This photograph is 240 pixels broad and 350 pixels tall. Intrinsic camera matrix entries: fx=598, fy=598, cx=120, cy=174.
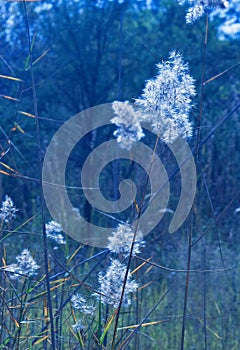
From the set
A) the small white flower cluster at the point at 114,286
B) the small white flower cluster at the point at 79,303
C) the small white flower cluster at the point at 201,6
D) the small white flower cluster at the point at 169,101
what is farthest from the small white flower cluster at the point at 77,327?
the small white flower cluster at the point at 201,6

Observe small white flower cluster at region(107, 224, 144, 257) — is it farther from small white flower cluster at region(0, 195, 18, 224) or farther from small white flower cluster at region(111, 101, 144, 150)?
small white flower cluster at region(0, 195, 18, 224)

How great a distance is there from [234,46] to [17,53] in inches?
91.6

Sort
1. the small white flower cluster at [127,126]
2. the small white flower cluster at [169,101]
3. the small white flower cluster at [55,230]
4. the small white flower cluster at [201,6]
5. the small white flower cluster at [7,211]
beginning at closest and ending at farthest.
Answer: the small white flower cluster at [127,126], the small white flower cluster at [169,101], the small white flower cluster at [201,6], the small white flower cluster at [7,211], the small white flower cluster at [55,230]

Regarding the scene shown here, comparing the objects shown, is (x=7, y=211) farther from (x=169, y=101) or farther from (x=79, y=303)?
(x=169, y=101)

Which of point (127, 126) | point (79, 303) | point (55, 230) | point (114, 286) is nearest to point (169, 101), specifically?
point (127, 126)

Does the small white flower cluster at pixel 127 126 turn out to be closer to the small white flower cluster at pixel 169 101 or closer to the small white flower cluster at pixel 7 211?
the small white flower cluster at pixel 169 101

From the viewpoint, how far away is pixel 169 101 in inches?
49.7

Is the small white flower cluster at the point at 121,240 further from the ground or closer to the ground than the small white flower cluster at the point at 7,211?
closer to the ground

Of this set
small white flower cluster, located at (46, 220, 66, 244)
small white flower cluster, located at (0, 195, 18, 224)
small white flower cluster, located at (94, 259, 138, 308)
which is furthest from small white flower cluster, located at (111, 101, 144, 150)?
small white flower cluster, located at (46, 220, 66, 244)

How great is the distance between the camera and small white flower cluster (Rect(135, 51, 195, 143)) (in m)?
1.24

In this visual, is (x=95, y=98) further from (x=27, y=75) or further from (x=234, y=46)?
(x=234, y=46)

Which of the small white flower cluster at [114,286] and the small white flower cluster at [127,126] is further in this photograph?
the small white flower cluster at [114,286]

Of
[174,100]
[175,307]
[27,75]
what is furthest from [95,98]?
[174,100]

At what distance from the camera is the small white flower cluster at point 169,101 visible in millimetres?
1239
